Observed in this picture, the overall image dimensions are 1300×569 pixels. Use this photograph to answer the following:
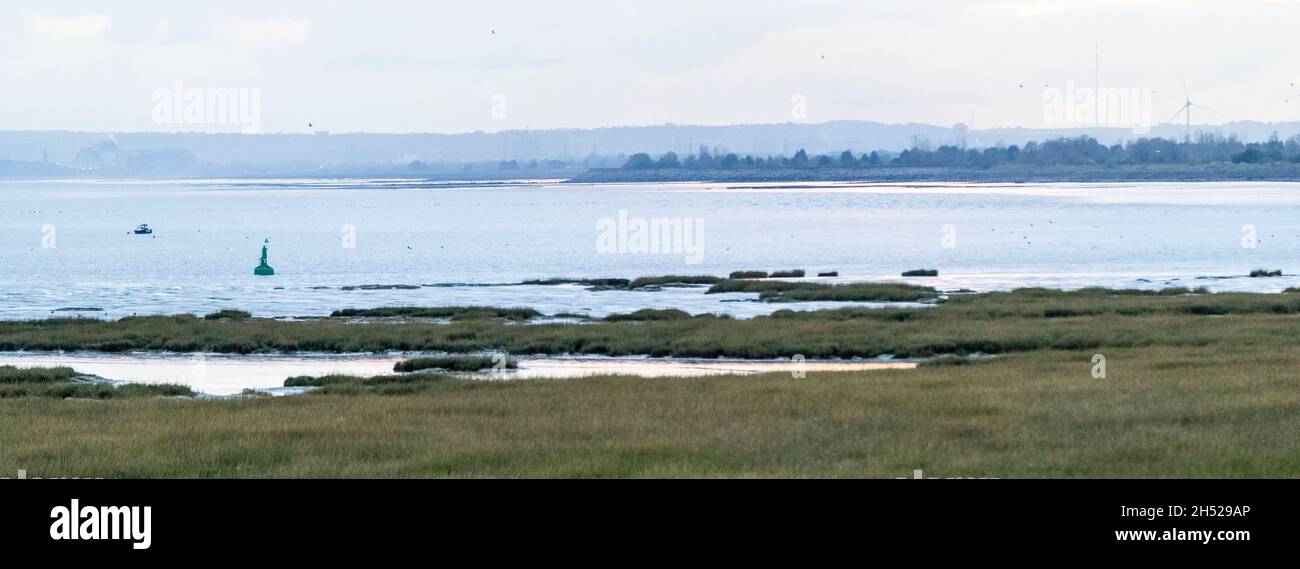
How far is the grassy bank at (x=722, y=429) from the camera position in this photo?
18.2 metres

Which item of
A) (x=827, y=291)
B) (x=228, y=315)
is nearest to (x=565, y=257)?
→ (x=827, y=291)

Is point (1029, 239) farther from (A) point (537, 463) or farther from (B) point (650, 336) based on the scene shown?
(A) point (537, 463)

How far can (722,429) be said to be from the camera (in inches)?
852

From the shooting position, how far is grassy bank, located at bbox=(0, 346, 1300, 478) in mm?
18172

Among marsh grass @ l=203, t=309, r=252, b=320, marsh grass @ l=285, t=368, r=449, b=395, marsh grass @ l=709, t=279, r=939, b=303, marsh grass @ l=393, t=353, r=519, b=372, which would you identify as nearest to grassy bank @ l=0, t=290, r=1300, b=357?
marsh grass @ l=203, t=309, r=252, b=320

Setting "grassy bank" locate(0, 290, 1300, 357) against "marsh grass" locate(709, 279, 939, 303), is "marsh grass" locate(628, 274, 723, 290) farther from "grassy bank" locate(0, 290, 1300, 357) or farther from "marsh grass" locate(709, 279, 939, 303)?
"grassy bank" locate(0, 290, 1300, 357)

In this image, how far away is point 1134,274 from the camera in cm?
8138

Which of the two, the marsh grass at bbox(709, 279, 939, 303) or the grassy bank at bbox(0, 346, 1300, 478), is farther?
the marsh grass at bbox(709, 279, 939, 303)

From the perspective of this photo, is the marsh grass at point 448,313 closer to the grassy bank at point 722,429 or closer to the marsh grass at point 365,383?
the marsh grass at point 365,383

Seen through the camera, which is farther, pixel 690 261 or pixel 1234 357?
pixel 690 261

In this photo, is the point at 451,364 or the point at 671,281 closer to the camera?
the point at 451,364

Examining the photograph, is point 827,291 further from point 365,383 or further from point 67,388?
point 67,388
